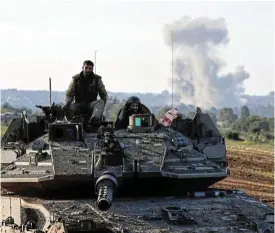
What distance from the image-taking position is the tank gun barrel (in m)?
12.4

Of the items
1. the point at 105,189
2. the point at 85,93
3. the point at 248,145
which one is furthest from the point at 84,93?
the point at 248,145

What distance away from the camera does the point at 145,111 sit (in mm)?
17484

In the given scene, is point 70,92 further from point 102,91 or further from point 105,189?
point 105,189

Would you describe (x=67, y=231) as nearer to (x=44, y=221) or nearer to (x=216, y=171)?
(x=44, y=221)

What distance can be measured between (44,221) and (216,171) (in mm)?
3821

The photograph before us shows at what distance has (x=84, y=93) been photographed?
18156 mm

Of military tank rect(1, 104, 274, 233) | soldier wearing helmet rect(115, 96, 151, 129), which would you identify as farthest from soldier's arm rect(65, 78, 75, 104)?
soldier wearing helmet rect(115, 96, 151, 129)

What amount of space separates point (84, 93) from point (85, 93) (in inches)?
0.9

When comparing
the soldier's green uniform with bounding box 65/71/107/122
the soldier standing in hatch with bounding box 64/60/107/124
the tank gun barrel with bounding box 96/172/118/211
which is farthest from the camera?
the soldier's green uniform with bounding box 65/71/107/122

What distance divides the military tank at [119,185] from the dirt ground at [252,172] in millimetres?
10844

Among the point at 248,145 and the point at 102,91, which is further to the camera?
the point at 248,145

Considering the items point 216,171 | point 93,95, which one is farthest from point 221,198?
point 93,95

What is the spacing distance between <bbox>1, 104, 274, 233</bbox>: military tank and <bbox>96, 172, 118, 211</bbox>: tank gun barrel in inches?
0.6

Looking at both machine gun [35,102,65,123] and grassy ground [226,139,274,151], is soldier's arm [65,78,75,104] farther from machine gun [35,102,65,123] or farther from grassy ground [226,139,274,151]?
grassy ground [226,139,274,151]
